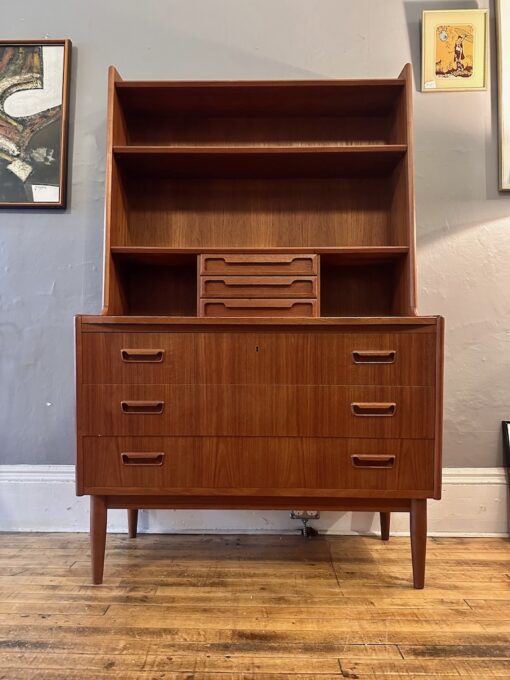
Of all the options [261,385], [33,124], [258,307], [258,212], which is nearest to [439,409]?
[261,385]

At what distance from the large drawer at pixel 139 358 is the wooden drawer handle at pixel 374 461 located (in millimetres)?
570

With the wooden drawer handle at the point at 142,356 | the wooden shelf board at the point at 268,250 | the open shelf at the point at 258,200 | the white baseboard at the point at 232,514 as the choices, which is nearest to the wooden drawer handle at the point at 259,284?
the wooden shelf board at the point at 268,250

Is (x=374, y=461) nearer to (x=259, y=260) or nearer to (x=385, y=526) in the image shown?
(x=385, y=526)

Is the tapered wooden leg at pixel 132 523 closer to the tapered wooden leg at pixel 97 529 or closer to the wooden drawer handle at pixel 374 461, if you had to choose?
the tapered wooden leg at pixel 97 529

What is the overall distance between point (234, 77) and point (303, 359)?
4.20 ft

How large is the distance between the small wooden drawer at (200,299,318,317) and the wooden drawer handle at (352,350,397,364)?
0.27 metres

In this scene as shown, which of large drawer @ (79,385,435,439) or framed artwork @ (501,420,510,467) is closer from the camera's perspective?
large drawer @ (79,385,435,439)

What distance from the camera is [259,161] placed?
1.65 m

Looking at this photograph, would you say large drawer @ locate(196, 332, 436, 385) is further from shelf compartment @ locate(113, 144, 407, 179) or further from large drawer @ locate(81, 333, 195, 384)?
shelf compartment @ locate(113, 144, 407, 179)

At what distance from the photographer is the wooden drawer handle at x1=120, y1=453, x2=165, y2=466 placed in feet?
4.56

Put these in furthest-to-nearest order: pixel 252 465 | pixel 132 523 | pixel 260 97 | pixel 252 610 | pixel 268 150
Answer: pixel 132 523 < pixel 260 97 < pixel 268 150 < pixel 252 465 < pixel 252 610

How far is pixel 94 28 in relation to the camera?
1866mm

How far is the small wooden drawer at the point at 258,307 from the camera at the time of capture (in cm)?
157

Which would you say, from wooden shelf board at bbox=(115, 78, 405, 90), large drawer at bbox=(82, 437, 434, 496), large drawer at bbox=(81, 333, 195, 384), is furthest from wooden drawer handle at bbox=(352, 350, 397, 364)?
wooden shelf board at bbox=(115, 78, 405, 90)
